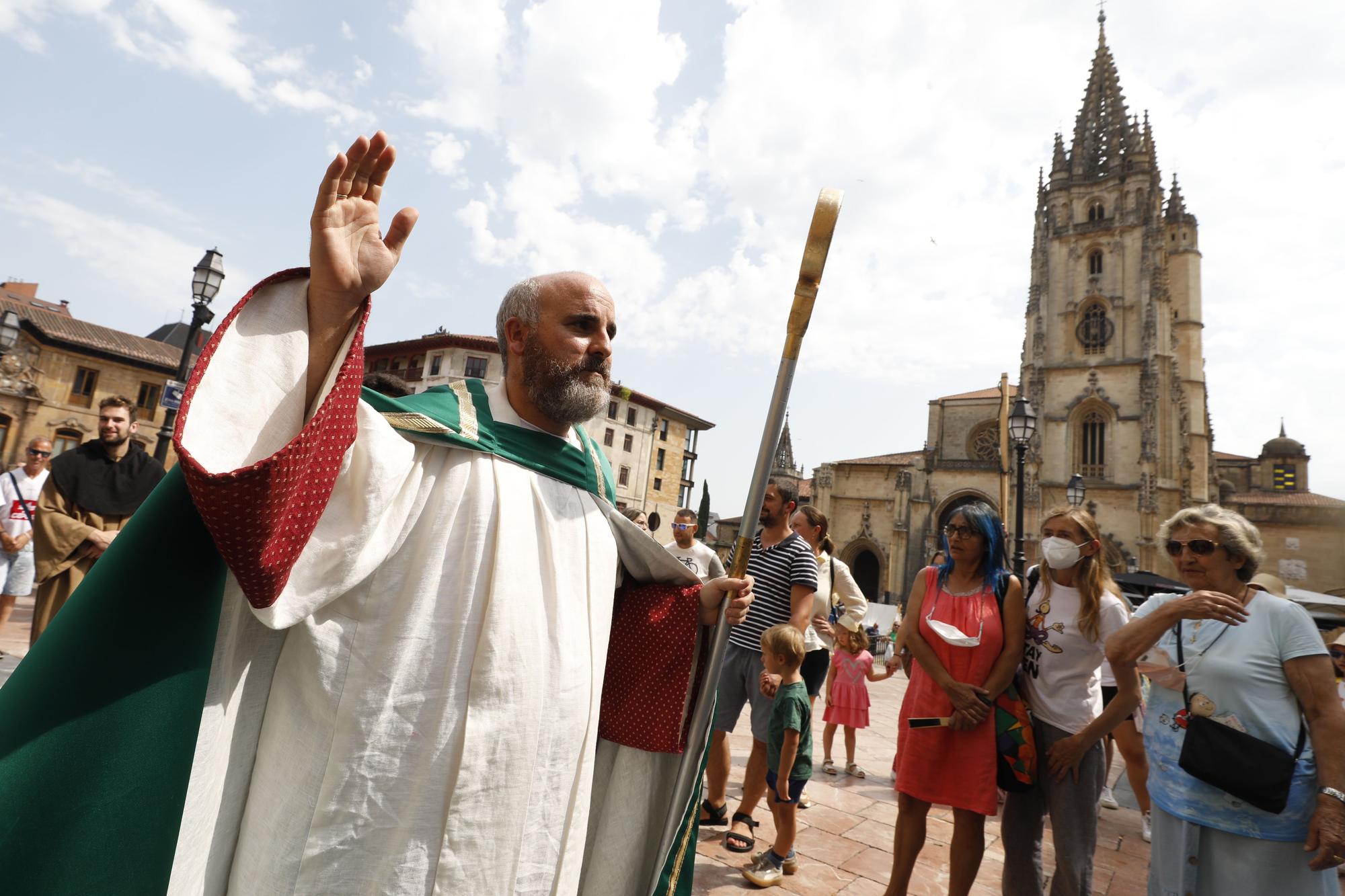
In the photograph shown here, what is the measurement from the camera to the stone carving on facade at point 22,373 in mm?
24953

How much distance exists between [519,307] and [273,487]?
41.6 inches

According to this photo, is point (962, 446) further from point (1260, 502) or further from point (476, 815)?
point (476, 815)

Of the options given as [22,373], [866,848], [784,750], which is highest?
[22,373]

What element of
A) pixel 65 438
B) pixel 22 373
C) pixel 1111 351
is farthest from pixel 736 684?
pixel 1111 351

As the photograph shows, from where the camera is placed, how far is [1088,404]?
3412cm

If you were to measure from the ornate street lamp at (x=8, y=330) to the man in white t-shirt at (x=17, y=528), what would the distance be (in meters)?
7.14

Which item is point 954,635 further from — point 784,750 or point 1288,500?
point 1288,500

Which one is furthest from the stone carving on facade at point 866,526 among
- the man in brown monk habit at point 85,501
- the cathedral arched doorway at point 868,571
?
the man in brown monk habit at point 85,501

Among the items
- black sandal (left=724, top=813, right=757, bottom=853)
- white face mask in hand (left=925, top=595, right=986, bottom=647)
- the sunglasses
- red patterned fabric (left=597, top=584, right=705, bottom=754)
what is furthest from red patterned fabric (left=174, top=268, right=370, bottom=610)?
black sandal (left=724, top=813, right=757, bottom=853)

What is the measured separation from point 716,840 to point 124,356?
33768 millimetres

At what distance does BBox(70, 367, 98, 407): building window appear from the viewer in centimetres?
2672

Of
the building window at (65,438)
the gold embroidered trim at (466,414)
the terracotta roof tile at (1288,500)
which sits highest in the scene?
the terracotta roof tile at (1288,500)

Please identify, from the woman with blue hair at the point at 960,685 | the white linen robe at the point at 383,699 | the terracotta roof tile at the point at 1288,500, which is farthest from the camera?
the terracotta roof tile at the point at 1288,500

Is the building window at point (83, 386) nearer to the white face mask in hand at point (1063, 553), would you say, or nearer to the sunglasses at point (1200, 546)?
the white face mask in hand at point (1063, 553)
